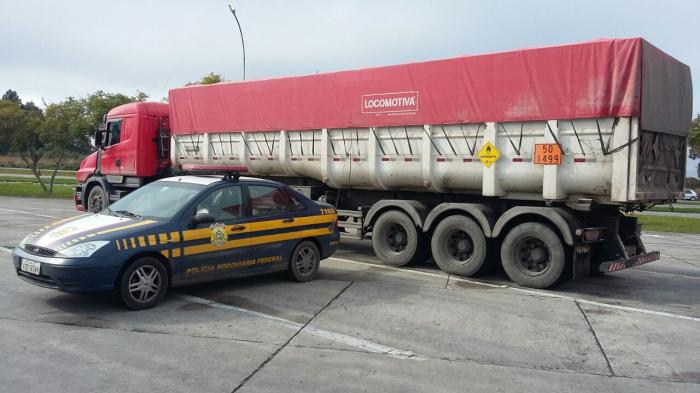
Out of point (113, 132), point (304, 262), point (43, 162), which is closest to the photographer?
point (304, 262)

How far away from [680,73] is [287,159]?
691 centimetres

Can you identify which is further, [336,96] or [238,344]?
[336,96]

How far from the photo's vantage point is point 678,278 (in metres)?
9.82

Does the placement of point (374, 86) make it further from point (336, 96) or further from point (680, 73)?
point (680, 73)

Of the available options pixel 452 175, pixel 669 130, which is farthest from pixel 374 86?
pixel 669 130

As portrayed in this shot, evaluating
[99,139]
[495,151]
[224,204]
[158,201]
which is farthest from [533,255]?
[99,139]

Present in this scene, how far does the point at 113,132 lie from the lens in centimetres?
1451

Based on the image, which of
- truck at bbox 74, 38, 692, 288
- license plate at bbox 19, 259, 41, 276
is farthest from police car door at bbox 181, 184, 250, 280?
license plate at bbox 19, 259, 41, 276

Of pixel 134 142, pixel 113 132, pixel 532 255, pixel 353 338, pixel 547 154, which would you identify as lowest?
pixel 353 338

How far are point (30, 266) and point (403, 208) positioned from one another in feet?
18.6

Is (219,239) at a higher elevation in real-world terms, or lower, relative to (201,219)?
lower

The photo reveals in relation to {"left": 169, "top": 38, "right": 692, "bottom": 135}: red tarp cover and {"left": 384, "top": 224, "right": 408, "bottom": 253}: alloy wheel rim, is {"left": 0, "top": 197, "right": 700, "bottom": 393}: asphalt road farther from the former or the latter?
{"left": 169, "top": 38, "right": 692, "bottom": 135}: red tarp cover

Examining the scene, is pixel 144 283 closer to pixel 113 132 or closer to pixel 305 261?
pixel 305 261

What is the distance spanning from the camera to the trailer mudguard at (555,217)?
7.98 meters
